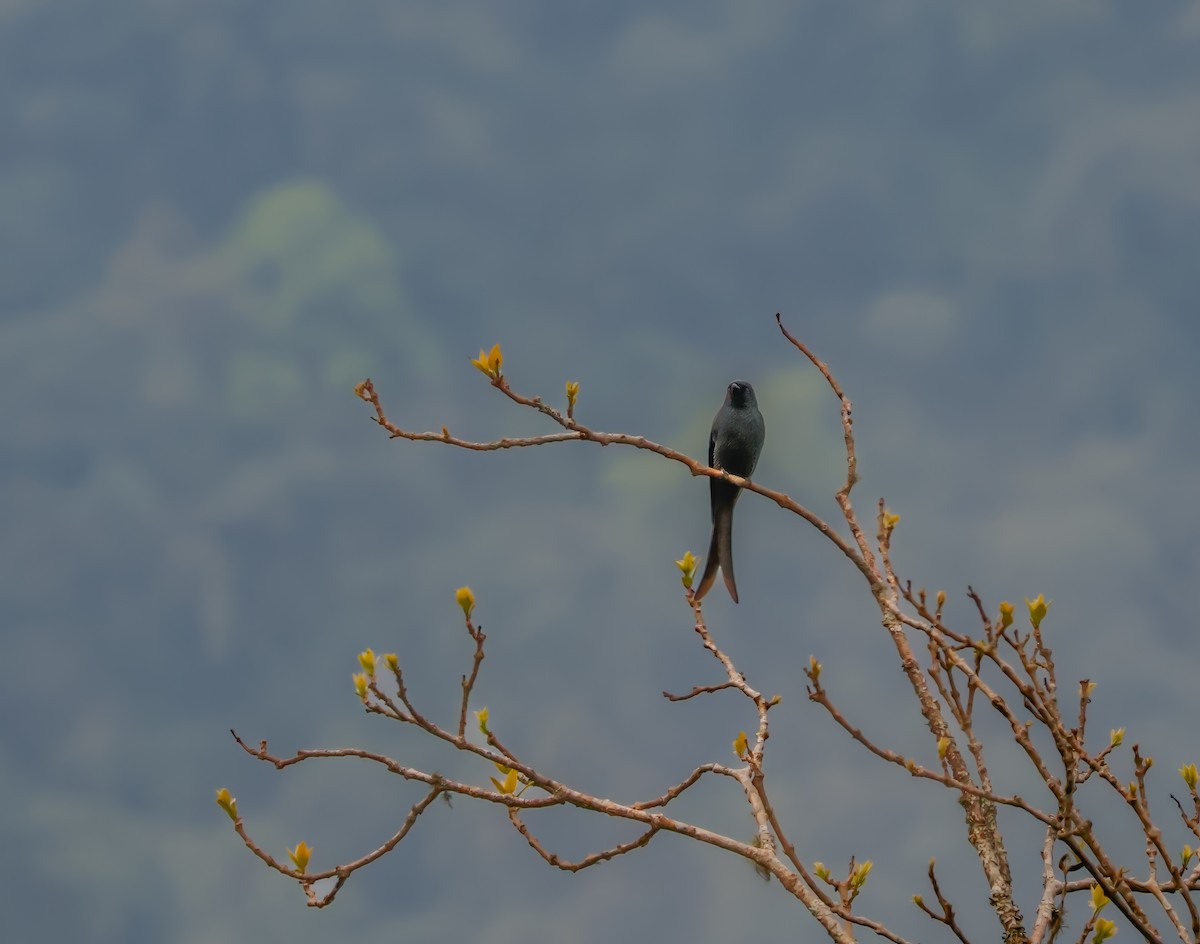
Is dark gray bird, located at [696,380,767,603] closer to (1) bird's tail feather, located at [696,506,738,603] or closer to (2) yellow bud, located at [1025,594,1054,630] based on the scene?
(1) bird's tail feather, located at [696,506,738,603]

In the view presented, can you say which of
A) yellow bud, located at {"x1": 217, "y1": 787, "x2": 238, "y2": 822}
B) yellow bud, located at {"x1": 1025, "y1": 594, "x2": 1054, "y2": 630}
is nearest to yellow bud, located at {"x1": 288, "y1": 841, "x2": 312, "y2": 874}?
yellow bud, located at {"x1": 217, "y1": 787, "x2": 238, "y2": 822}

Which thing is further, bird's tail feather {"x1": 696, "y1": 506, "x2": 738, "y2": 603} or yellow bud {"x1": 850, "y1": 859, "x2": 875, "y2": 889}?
bird's tail feather {"x1": 696, "y1": 506, "x2": 738, "y2": 603}

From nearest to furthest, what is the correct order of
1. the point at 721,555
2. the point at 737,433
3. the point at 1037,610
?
1. the point at 1037,610
2. the point at 721,555
3. the point at 737,433

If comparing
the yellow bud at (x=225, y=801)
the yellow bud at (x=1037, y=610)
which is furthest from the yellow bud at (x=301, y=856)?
the yellow bud at (x=1037, y=610)

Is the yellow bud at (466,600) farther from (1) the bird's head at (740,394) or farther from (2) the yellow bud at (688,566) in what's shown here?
(1) the bird's head at (740,394)

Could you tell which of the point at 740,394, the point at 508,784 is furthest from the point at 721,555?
the point at 508,784

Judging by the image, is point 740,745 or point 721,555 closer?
point 740,745

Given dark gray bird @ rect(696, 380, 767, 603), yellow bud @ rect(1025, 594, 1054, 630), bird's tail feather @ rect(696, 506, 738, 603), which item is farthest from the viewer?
dark gray bird @ rect(696, 380, 767, 603)

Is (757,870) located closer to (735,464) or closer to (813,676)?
(813,676)

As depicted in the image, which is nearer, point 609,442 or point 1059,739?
point 1059,739

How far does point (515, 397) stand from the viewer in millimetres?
5000

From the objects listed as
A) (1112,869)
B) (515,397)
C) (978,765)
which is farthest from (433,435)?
(1112,869)

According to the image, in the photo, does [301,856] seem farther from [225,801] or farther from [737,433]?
[737,433]

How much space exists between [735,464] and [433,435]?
3.25m
